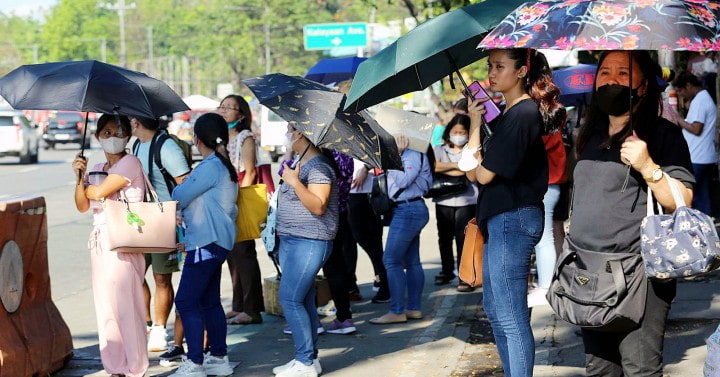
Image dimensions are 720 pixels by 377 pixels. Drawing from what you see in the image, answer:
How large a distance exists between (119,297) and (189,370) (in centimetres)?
67

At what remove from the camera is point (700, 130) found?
1141 centimetres

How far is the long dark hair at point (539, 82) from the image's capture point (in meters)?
5.13

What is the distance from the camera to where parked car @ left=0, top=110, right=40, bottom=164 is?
3275 centimetres

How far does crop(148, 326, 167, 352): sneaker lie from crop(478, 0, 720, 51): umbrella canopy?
13.9ft

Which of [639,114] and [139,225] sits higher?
[639,114]

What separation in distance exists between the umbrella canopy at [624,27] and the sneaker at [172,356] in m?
3.90

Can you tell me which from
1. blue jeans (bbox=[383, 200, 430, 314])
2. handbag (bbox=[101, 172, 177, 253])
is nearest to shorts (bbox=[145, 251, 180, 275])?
handbag (bbox=[101, 172, 177, 253])

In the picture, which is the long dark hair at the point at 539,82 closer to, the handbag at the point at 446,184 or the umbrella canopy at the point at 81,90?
the umbrella canopy at the point at 81,90

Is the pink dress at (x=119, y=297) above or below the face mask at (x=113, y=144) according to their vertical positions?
below

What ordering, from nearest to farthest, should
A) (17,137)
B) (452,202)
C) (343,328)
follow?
(343,328), (452,202), (17,137)

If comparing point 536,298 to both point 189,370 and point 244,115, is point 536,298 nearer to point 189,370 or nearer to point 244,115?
point 189,370

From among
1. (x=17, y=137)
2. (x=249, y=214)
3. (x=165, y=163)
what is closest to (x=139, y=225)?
(x=249, y=214)

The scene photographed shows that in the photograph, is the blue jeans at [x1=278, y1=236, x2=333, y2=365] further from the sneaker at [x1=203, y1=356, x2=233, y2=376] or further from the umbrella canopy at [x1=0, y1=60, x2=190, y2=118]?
the umbrella canopy at [x1=0, y1=60, x2=190, y2=118]

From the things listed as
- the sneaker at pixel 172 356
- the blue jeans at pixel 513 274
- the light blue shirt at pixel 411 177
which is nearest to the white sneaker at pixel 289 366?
the sneaker at pixel 172 356
